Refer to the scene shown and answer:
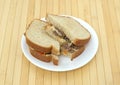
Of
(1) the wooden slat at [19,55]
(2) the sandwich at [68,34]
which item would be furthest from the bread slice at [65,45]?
(1) the wooden slat at [19,55]

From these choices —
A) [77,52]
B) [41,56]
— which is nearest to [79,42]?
[77,52]

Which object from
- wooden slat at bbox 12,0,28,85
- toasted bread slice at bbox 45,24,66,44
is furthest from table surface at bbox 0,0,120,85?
toasted bread slice at bbox 45,24,66,44

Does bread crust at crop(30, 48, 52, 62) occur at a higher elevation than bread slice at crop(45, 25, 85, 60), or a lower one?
lower

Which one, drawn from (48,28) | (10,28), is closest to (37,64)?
(48,28)

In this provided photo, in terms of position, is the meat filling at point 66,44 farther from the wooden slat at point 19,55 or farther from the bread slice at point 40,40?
the wooden slat at point 19,55

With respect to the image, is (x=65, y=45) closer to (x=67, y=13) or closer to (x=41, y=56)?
(x=41, y=56)

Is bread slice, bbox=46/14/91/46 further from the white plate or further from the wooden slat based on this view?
the wooden slat

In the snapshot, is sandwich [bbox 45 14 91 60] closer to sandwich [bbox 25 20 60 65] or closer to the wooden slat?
sandwich [bbox 25 20 60 65]
